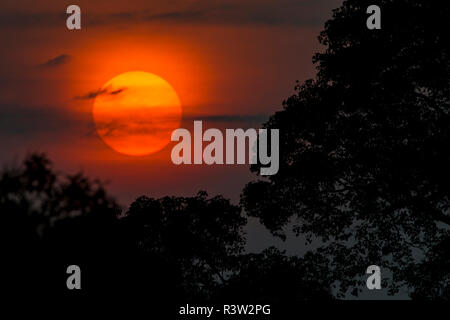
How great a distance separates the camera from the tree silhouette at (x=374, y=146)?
35.2 metres

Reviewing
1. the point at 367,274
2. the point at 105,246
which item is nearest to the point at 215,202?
the point at 367,274

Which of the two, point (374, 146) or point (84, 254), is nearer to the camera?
point (84, 254)

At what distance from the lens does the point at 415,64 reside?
35188 millimetres

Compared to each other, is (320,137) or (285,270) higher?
(320,137)

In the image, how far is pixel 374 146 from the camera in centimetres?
3594

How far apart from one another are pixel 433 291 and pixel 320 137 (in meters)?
7.07

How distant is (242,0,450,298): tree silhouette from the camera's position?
115ft

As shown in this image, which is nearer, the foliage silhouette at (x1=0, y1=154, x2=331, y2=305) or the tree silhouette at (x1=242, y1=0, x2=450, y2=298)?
the foliage silhouette at (x1=0, y1=154, x2=331, y2=305)

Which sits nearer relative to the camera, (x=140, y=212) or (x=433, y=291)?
(x=433, y=291)

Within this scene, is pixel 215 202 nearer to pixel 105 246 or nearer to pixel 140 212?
pixel 140 212

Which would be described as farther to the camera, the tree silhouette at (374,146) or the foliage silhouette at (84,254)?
the tree silhouette at (374,146)
